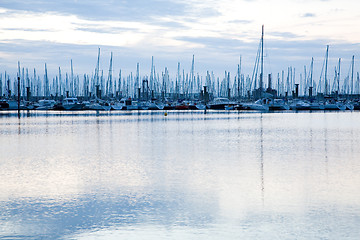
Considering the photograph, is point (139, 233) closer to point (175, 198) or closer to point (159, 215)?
point (159, 215)

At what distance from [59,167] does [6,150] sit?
8474 millimetres

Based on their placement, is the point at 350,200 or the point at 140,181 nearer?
the point at 350,200

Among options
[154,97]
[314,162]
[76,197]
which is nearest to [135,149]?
[314,162]

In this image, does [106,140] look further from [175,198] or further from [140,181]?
[175,198]

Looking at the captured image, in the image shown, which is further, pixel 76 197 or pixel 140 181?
pixel 140 181

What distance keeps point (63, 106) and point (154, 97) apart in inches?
→ 1023

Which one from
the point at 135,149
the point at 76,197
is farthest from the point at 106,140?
the point at 76,197

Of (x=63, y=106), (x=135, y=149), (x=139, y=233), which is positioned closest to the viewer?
(x=139, y=233)

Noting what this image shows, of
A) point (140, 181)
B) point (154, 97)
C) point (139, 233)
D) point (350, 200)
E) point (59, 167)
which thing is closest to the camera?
point (139, 233)

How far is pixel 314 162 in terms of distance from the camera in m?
20.6

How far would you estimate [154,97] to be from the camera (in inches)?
4845

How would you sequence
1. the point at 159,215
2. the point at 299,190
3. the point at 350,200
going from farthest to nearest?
the point at 299,190, the point at 350,200, the point at 159,215

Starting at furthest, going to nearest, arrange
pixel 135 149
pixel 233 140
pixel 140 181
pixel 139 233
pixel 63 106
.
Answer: pixel 63 106 < pixel 233 140 < pixel 135 149 < pixel 140 181 < pixel 139 233

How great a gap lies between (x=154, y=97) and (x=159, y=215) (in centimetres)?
11175
